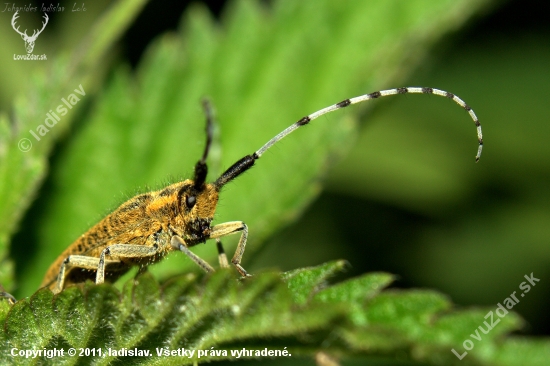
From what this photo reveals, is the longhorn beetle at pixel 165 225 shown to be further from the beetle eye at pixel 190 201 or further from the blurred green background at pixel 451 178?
the blurred green background at pixel 451 178

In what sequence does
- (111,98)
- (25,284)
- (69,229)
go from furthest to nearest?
(111,98) < (69,229) < (25,284)

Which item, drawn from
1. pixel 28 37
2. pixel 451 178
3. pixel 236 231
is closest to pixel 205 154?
pixel 236 231

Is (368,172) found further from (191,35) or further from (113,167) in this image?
(113,167)

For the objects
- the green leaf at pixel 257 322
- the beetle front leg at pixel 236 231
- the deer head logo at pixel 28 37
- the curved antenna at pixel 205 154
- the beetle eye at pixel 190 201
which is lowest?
the green leaf at pixel 257 322

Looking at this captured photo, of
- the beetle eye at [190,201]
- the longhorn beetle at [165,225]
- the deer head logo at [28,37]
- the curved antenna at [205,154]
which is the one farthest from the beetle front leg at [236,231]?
the deer head logo at [28,37]

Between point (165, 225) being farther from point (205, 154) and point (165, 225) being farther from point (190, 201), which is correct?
point (205, 154)

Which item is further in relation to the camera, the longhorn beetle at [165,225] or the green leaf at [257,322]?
the longhorn beetle at [165,225]

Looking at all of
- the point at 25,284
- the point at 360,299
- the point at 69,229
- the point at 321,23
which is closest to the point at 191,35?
the point at 321,23
